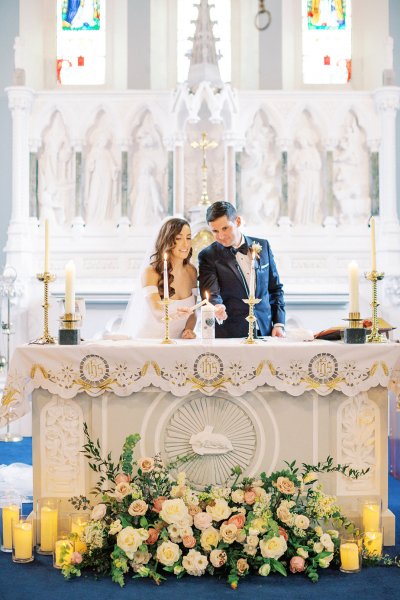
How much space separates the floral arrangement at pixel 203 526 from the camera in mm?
3619

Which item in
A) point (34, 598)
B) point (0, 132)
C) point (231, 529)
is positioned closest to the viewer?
point (34, 598)

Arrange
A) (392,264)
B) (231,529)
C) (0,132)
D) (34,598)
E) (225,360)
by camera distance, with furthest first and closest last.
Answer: (0,132) → (392,264) → (225,360) → (231,529) → (34,598)

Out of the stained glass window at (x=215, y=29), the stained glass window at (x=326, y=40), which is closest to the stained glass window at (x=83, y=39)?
the stained glass window at (x=215, y=29)

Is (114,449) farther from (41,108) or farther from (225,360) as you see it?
(41,108)

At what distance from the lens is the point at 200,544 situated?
12.1ft

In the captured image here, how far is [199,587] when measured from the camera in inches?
139

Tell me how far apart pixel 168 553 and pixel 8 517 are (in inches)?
32.3

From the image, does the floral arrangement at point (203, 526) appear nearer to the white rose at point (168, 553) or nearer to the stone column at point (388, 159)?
the white rose at point (168, 553)

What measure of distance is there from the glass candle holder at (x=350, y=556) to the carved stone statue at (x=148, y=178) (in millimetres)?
4608

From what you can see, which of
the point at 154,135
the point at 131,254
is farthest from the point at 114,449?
the point at 154,135

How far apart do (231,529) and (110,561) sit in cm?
55

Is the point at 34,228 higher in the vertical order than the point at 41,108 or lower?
lower

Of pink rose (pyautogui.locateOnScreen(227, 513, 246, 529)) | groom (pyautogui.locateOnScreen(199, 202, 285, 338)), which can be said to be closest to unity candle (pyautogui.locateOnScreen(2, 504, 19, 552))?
pink rose (pyautogui.locateOnScreen(227, 513, 246, 529))

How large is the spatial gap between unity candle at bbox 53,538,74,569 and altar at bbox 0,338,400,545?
1.20 ft
